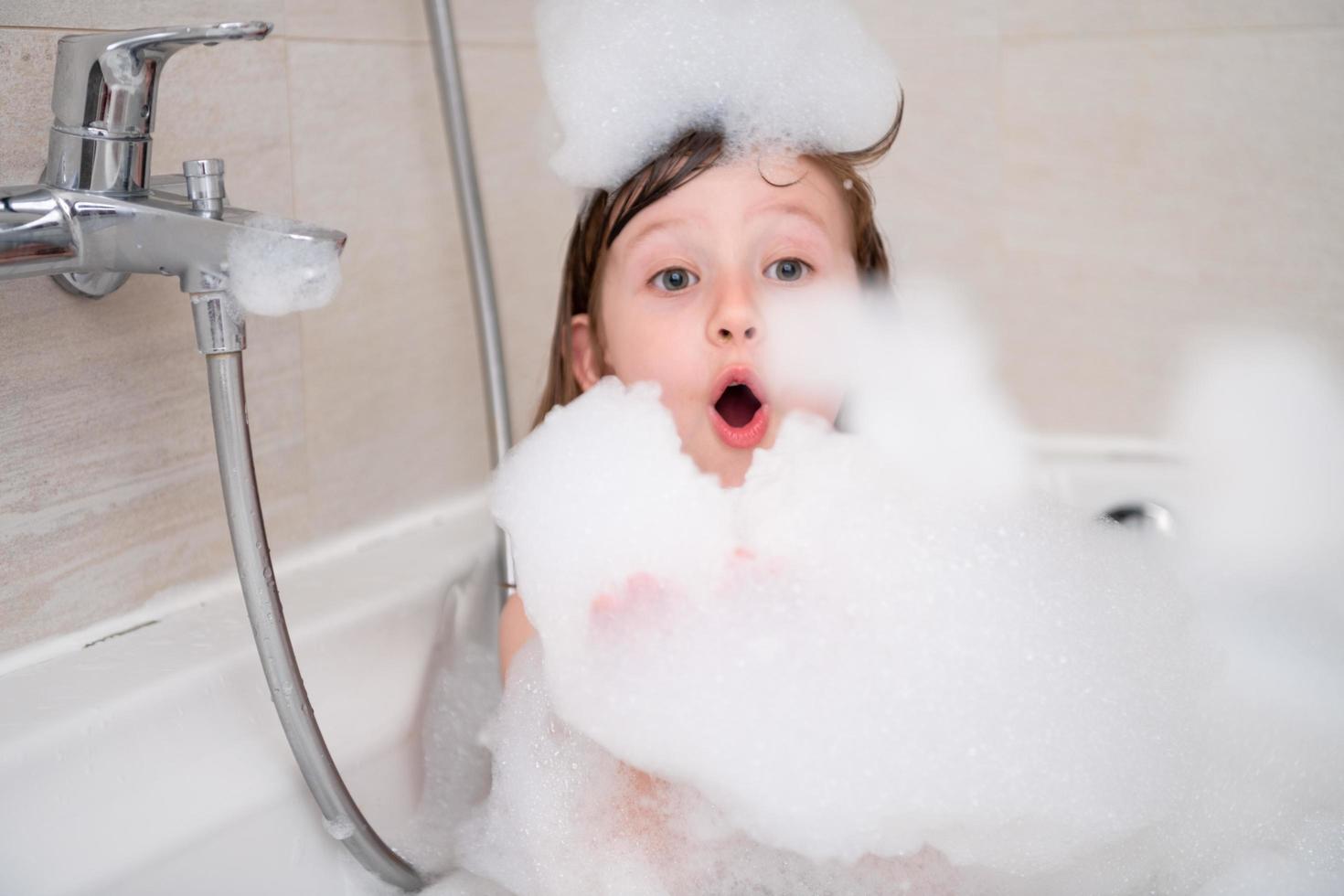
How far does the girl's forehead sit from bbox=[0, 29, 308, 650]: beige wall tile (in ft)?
0.99

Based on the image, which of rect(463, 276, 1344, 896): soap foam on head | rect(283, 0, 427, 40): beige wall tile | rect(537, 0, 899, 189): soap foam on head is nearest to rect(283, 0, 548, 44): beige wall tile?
rect(283, 0, 427, 40): beige wall tile

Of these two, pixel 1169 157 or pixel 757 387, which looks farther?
pixel 1169 157

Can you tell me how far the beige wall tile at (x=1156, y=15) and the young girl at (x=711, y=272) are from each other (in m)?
0.42

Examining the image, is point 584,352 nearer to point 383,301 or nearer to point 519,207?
point 383,301

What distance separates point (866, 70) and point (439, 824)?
2.19 ft

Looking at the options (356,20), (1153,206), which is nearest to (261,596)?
(356,20)

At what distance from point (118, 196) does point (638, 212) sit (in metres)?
0.38

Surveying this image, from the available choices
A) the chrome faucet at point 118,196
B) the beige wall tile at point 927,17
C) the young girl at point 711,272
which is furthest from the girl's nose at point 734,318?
the beige wall tile at point 927,17

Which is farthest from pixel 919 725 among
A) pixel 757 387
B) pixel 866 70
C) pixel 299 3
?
pixel 299 3

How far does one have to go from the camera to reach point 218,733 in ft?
2.74

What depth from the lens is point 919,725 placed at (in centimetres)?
80

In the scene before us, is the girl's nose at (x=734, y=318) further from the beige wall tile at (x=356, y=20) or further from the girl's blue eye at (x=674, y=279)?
the beige wall tile at (x=356, y=20)

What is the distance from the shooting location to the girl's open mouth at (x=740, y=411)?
948mm

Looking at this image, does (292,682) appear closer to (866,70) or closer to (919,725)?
(919,725)
